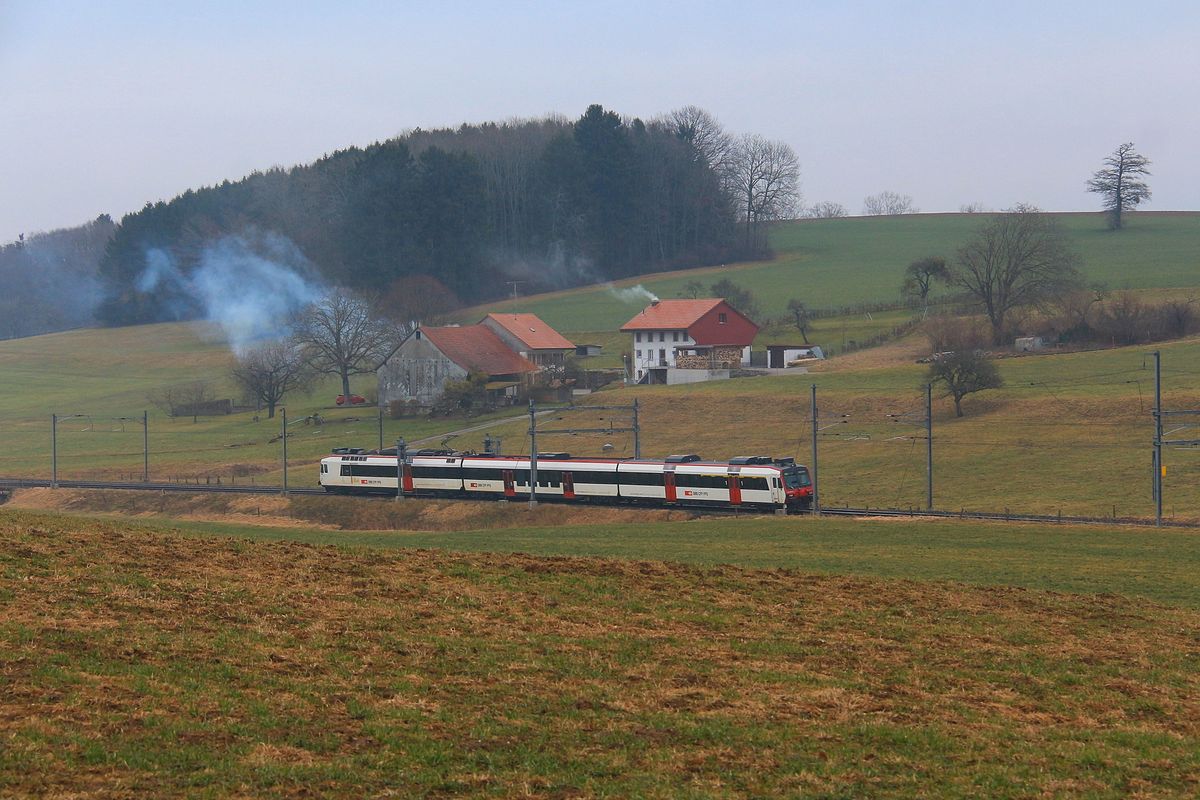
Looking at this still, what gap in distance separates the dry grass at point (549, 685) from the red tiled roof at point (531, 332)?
87.6 metres

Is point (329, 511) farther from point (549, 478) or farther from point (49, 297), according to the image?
point (49, 297)

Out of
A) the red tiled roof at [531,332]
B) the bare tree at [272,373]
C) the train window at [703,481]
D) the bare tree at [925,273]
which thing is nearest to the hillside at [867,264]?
the bare tree at [925,273]

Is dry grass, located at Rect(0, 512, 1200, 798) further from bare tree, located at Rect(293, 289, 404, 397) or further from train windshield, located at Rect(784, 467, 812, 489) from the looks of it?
bare tree, located at Rect(293, 289, 404, 397)

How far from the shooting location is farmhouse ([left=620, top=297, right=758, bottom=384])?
354ft

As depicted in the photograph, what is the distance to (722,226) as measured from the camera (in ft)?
553

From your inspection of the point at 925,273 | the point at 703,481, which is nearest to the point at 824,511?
the point at 703,481

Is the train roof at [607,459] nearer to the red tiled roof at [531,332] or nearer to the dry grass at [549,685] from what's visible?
the dry grass at [549,685]

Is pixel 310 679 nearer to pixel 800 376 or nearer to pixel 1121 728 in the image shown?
pixel 1121 728

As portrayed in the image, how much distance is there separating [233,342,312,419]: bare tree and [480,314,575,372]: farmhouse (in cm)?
1733

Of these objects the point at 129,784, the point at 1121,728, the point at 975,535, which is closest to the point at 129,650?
the point at 129,784

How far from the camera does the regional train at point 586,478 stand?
5509cm

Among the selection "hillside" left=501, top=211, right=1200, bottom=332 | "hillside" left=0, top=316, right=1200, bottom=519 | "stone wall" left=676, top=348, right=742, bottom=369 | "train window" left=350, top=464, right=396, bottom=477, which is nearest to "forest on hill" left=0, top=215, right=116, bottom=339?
"hillside" left=0, top=316, right=1200, bottom=519

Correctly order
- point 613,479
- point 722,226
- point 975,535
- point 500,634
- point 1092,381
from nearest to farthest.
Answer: point 500,634, point 975,535, point 613,479, point 1092,381, point 722,226

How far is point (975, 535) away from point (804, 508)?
15.0 meters
